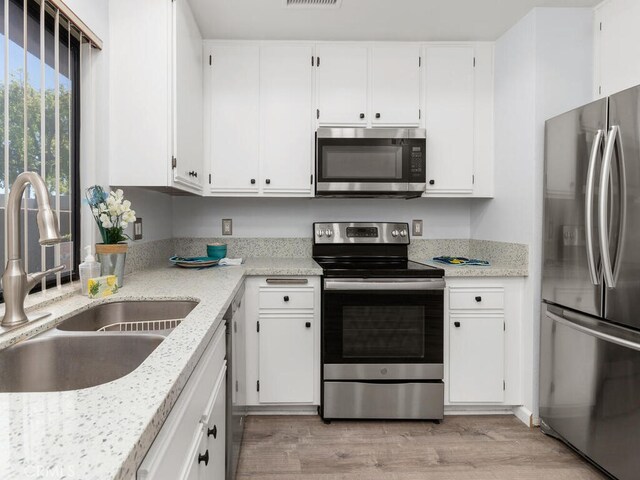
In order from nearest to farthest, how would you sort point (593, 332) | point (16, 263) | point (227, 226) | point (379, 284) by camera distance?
point (16, 263) → point (593, 332) → point (379, 284) → point (227, 226)

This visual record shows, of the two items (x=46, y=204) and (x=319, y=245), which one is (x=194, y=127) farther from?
(x=46, y=204)

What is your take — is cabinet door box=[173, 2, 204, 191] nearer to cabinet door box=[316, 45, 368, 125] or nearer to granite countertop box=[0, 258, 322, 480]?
cabinet door box=[316, 45, 368, 125]

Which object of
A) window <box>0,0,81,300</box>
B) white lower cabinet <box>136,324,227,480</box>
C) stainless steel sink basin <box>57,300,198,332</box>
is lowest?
white lower cabinet <box>136,324,227,480</box>

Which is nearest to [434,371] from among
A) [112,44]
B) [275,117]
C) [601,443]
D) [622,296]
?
[601,443]

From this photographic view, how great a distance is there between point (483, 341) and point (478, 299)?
25cm

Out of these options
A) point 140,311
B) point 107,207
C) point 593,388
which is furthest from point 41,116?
point 593,388

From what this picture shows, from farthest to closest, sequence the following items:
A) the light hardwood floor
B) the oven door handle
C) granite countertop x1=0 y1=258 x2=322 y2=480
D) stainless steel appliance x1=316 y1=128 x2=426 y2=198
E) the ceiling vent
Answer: stainless steel appliance x1=316 y1=128 x2=426 y2=198 < the oven door handle < the ceiling vent < the light hardwood floor < granite countertop x1=0 y1=258 x2=322 y2=480

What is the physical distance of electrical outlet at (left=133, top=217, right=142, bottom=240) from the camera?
2.22m

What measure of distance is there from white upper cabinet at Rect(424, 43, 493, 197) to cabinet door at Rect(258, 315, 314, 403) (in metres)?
1.24

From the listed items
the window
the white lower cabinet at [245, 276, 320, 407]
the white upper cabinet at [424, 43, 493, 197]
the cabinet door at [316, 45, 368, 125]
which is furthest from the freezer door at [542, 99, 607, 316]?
the window

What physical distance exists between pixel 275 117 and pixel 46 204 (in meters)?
1.83

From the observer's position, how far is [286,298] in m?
2.30

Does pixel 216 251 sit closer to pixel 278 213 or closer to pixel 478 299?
pixel 278 213

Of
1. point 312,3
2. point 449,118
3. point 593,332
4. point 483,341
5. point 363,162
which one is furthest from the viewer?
point 449,118
